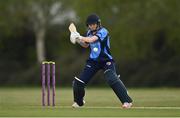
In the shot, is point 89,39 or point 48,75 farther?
point 48,75

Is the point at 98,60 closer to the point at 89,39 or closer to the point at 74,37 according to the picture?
the point at 89,39

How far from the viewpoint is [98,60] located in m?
17.9

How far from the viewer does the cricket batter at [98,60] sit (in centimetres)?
1772

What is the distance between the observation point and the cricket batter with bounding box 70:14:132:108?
1772 centimetres

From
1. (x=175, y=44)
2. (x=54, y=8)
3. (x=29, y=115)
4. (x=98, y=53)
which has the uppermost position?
(x=54, y=8)

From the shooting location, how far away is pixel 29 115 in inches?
590

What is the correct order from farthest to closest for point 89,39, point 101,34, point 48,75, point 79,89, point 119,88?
point 48,75
point 79,89
point 119,88
point 101,34
point 89,39

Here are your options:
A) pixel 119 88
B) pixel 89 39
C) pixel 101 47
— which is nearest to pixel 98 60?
pixel 101 47

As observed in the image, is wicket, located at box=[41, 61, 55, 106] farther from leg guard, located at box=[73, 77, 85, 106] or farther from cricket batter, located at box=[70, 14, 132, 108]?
cricket batter, located at box=[70, 14, 132, 108]

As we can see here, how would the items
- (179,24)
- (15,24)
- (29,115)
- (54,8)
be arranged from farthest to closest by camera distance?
(54,8), (15,24), (179,24), (29,115)

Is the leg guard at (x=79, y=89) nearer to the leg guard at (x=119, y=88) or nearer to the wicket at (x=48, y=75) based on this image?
the leg guard at (x=119, y=88)

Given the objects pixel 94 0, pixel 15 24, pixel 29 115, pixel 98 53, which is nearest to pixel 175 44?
pixel 94 0

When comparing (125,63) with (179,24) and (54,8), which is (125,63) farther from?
(54,8)

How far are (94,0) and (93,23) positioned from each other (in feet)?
95.7
